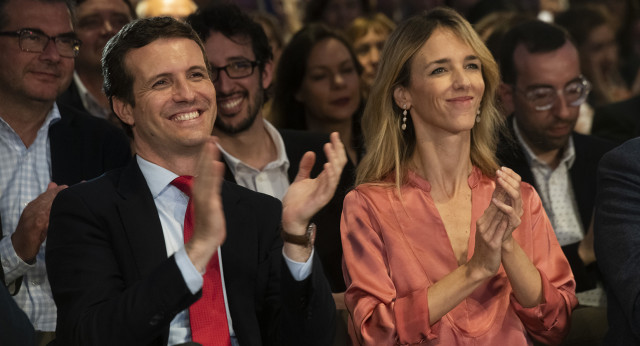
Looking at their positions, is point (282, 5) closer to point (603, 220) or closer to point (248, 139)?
point (248, 139)

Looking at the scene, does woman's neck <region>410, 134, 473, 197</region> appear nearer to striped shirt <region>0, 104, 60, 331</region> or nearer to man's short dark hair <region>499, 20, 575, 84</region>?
man's short dark hair <region>499, 20, 575, 84</region>

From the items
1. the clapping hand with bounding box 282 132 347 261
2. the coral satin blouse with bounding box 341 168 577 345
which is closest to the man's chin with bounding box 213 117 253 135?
the coral satin blouse with bounding box 341 168 577 345

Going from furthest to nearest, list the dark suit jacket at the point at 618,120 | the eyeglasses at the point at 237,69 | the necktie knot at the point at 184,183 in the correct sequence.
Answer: the dark suit jacket at the point at 618,120, the eyeglasses at the point at 237,69, the necktie knot at the point at 184,183

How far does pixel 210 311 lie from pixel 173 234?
0.73ft

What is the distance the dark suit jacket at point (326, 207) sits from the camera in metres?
3.33

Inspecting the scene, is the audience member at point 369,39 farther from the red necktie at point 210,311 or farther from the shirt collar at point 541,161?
the red necktie at point 210,311

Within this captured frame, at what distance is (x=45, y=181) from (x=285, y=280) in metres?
1.25

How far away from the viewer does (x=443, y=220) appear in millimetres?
2750

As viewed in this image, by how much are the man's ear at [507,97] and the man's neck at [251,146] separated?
0.95m

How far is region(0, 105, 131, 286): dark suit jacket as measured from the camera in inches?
124

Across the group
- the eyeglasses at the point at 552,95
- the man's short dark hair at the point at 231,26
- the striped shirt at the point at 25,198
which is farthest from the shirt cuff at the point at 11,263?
the eyeglasses at the point at 552,95

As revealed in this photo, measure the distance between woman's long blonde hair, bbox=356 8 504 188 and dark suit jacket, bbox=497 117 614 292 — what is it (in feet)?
1.46

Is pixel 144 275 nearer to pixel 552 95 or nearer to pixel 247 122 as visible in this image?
pixel 247 122

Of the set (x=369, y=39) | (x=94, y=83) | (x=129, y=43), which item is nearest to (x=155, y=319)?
(x=129, y=43)
